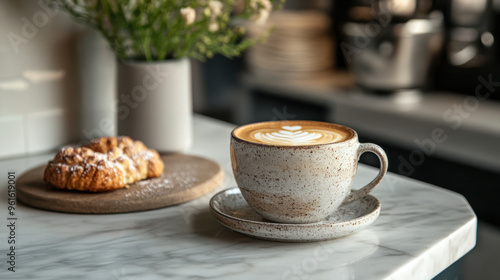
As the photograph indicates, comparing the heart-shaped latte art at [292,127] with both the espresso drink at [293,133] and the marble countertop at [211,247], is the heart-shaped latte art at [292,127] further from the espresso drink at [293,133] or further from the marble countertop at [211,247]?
the marble countertop at [211,247]

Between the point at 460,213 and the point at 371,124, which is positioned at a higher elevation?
the point at 460,213

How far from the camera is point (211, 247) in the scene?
729 mm

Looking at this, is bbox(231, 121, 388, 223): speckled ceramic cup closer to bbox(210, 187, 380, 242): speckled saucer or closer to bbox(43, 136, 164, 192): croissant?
bbox(210, 187, 380, 242): speckled saucer

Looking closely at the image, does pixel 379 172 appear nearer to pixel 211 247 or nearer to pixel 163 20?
pixel 211 247

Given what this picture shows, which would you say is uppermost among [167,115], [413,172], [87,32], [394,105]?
[87,32]

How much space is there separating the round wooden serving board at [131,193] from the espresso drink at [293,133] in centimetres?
16

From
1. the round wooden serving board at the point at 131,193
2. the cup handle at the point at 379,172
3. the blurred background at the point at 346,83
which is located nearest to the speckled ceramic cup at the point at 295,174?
the cup handle at the point at 379,172

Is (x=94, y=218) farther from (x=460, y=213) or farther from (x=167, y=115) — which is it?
(x=460, y=213)

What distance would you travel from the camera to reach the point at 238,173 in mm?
763

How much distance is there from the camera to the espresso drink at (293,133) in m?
0.77

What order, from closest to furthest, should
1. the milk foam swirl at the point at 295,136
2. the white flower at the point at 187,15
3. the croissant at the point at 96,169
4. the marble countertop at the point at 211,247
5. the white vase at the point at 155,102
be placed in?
1. the marble countertop at the point at 211,247
2. the milk foam swirl at the point at 295,136
3. the croissant at the point at 96,169
4. the white flower at the point at 187,15
5. the white vase at the point at 155,102

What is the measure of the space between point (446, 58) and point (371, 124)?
40 centimetres

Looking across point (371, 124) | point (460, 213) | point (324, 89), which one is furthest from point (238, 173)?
point (324, 89)

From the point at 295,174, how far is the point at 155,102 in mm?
494
